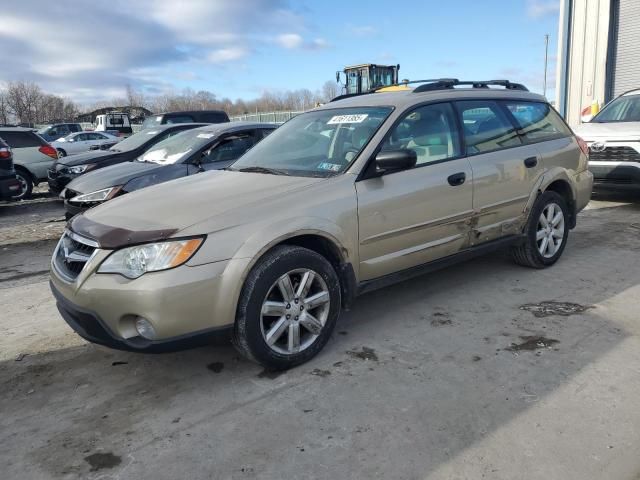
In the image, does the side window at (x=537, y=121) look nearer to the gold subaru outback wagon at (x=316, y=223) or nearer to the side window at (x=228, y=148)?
the gold subaru outback wagon at (x=316, y=223)

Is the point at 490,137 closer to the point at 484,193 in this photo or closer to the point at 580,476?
the point at 484,193

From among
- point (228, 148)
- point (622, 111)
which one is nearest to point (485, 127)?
point (228, 148)

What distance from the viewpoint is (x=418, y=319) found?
398 centimetres

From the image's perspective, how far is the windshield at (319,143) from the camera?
12.3ft

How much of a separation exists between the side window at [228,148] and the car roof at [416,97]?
279 centimetres

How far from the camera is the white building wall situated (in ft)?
49.5

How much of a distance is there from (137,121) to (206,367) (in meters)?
40.9

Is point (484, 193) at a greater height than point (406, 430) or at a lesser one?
greater

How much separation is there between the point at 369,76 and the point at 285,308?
20.1 m

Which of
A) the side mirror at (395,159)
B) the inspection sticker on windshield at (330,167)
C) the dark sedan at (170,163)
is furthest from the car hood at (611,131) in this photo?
the inspection sticker on windshield at (330,167)

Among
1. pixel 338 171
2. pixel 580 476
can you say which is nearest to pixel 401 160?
pixel 338 171

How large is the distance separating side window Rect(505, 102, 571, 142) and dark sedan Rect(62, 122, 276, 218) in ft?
11.9

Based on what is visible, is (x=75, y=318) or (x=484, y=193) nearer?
(x=75, y=318)

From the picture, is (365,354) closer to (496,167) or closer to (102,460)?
(102,460)
